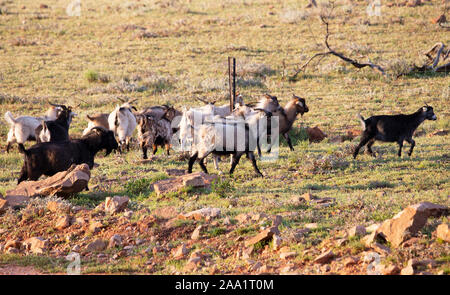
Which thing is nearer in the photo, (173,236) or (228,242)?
(228,242)

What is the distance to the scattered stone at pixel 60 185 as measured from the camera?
9.61 m

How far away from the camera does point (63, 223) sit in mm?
8508

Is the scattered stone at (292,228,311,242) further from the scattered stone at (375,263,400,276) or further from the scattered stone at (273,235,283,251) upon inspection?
the scattered stone at (375,263,400,276)

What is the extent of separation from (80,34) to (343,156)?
22491 millimetres

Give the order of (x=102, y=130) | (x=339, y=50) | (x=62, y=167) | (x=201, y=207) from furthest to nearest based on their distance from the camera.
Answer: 1. (x=339, y=50)
2. (x=102, y=130)
3. (x=62, y=167)
4. (x=201, y=207)

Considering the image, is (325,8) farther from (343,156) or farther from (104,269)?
(104,269)

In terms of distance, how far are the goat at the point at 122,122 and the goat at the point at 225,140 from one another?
128 inches

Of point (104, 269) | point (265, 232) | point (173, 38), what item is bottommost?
point (104, 269)

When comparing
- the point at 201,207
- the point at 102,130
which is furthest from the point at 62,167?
the point at 201,207

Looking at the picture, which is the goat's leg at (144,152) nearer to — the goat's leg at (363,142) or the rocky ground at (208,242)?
the rocky ground at (208,242)

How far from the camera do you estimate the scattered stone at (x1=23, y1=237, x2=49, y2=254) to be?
7805mm

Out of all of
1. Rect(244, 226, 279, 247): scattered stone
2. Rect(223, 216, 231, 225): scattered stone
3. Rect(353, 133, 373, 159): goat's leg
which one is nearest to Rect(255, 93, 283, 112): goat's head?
Rect(353, 133, 373, 159): goat's leg

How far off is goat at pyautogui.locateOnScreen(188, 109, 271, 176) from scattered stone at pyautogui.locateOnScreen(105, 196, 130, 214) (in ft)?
7.96

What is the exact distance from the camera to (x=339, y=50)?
25578 millimetres
